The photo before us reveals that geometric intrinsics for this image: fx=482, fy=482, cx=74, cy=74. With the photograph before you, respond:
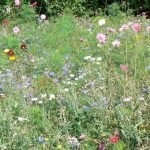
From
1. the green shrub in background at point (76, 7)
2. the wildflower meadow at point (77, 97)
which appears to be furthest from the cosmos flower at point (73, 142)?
the green shrub in background at point (76, 7)

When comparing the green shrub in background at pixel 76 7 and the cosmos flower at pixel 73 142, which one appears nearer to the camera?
the cosmos flower at pixel 73 142

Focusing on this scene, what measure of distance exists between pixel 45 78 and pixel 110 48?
43.7 inches

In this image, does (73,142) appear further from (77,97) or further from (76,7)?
(76,7)

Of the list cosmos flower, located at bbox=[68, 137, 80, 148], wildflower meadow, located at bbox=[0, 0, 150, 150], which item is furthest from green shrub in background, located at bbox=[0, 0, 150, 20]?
cosmos flower, located at bbox=[68, 137, 80, 148]

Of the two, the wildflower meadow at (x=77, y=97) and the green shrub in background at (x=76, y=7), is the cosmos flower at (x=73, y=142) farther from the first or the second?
the green shrub in background at (x=76, y=7)

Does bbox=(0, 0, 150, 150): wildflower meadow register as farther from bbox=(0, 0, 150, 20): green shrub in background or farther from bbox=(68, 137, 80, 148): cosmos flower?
bbox=(0, 0, 150, 20): green shrub in background

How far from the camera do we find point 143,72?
16.6 ft

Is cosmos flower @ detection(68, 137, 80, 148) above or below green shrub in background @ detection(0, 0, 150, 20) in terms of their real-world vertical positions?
above

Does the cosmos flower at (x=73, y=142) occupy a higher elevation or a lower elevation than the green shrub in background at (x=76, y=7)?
higher

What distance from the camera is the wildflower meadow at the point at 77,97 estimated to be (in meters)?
3.77

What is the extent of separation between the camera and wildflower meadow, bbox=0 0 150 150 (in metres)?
3.77

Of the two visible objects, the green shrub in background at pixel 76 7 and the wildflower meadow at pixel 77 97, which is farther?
the green shrub in background at pixel 76 7

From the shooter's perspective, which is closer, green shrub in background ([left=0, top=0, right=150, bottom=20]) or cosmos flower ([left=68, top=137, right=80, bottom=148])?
cosmos flower ([left=68, top=137, right=80, bottom=148])

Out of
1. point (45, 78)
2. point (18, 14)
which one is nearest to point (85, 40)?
point (45, 78)
